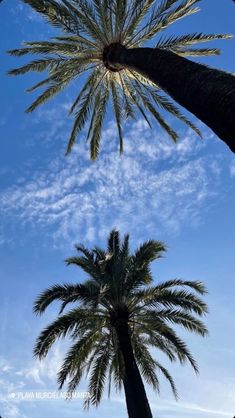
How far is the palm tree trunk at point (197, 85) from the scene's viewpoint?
6.05m

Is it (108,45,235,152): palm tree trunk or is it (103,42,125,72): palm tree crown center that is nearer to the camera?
(108,45,235,152): palm tree trunk

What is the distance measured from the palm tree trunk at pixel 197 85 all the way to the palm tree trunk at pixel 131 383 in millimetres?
10191

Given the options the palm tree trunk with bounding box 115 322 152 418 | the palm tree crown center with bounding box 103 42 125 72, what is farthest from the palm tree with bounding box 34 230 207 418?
the palm tree crown center with bounding box 103 42 125 72

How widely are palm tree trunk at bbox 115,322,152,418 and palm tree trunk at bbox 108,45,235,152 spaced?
10.2 m

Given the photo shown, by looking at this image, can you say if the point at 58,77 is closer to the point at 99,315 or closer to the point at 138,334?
the point at 99,315

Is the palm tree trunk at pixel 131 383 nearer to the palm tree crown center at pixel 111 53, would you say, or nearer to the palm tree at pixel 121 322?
the palm tree at pixel 121 322

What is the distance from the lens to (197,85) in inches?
281

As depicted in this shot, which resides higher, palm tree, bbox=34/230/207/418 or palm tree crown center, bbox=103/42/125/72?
palm tree crown center, bbox=103/42/125/72

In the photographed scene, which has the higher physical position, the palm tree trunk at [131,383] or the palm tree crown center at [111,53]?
the palm tree crown center at [111,53]

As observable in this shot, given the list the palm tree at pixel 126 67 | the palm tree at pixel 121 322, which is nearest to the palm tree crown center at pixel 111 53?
the palm tree at pixel 126 67

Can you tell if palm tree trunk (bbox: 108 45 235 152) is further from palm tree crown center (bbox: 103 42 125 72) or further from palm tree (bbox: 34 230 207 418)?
palm tree (bbox: 34 230 207 418)

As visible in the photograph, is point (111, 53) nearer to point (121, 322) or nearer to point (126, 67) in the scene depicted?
point (126, 67)

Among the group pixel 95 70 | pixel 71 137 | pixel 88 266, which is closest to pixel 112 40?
pixel 95 70

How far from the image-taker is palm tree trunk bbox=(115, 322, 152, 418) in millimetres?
15559
